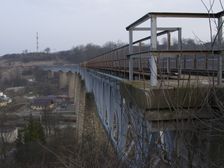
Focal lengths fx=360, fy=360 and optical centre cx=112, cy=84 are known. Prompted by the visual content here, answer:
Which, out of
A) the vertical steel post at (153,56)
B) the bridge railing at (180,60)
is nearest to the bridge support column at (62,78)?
the bridge railing at (180,60)

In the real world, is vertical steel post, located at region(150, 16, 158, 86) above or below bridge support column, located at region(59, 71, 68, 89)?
above

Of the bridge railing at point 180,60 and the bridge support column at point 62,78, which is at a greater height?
the bridge railing at point 180,60

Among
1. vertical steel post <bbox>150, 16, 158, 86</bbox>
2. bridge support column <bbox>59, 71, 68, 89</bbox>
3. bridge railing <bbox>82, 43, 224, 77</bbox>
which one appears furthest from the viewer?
bridge support column <bbox>59, 71, 68, 89</bbox>

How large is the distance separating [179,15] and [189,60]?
3.79 metres

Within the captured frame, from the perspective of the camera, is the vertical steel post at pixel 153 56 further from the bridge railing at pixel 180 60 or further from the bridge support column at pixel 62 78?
the bridge support column at pixel 62 78

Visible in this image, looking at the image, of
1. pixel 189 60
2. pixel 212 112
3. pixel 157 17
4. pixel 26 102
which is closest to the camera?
pixel 212 112

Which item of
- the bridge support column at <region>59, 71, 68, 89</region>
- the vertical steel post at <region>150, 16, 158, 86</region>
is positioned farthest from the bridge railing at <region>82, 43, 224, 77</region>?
the bridge support column at <region>59, 71, 68, 89</region>

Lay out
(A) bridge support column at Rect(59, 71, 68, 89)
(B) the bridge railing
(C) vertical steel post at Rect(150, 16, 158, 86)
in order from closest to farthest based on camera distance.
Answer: (C) vertical steel post at Rect(150, 16, 158, 86) < (B) the bridge railing < (A) bridge support column at Rect(59, 71, 68, 89)

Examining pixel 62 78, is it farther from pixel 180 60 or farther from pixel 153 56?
pixel 153 56

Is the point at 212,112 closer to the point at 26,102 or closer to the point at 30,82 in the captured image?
the point at 26,102

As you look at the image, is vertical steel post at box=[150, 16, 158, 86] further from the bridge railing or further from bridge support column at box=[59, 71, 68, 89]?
bridge support column at box=[59, 71, 68, 89]

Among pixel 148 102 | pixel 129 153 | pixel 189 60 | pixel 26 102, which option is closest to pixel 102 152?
pixel 129 153

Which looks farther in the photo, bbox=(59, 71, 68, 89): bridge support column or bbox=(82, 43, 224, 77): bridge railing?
bbox=(59, 71, 68, 89): bridge support column

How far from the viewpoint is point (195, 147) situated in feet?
14.4
